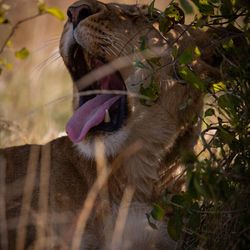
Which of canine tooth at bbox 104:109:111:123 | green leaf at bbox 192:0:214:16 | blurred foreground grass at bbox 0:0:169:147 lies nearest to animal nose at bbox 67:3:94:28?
blurred foreground grass at bbox 0:0:169:147

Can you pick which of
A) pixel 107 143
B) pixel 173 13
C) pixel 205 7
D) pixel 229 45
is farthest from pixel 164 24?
pixel 107 143

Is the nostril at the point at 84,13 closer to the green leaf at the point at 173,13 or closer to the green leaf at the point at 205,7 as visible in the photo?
the green leaf at the point at 173,13

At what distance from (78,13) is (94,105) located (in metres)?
0.47

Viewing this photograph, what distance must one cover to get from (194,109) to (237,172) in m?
0.88

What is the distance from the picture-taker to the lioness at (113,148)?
12.0 feet

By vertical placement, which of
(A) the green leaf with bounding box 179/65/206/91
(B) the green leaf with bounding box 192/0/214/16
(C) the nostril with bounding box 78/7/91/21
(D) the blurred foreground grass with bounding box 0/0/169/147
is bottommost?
(D) the blurred foreground grass with bounding box 0/0/169/147

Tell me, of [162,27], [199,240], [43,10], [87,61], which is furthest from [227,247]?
[43,10]

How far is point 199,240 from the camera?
11.1ft

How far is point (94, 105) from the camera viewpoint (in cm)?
383

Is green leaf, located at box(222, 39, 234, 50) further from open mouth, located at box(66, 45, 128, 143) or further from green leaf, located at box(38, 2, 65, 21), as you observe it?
green leaf, located at box(38, 2, 65, 21)

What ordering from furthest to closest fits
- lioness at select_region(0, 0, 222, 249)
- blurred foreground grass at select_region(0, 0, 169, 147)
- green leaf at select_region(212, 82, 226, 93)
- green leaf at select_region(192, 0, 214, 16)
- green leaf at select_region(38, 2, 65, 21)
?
blurred foreground grass at select_region(0, 0, 169, 147) < green leaf at select_region(38, 2, 65, 21) < lioness at select_region(0, 0, 222, 249) < green leaf at select_region(212, 82, 226, 93) < green leaf at select_region(192, 0, 214, 16)

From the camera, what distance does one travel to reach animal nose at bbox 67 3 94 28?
3.67m

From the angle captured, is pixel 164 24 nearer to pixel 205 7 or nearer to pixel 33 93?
pixel 205 7

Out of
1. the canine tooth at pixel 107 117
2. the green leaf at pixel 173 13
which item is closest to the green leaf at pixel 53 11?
the canine tooth at pixel 107 117
